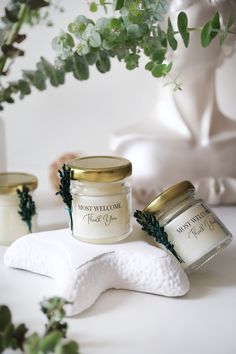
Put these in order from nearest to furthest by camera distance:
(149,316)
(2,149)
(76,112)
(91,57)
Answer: (149,316)
(91,57)
(2,149)
(76,112)

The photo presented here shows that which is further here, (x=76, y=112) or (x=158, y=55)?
(x=76, y=112)

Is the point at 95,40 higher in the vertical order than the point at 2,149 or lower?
higher

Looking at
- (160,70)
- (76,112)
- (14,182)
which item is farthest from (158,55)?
(76,112)

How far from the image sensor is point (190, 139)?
0.82 m

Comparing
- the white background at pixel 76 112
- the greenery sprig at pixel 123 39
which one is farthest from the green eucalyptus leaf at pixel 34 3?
the white background at pixel 76 112

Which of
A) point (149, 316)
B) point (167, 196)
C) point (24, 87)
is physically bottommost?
point (149, 316)

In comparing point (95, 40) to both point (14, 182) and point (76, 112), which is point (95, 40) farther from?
point (76, 112)

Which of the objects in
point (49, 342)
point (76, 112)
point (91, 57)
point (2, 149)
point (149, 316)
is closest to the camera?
point (49, 342)

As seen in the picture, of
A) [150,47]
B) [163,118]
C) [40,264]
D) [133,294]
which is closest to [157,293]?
[133,294]

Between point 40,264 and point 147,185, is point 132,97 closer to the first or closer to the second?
point 147,185

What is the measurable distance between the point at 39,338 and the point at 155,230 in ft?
0.70

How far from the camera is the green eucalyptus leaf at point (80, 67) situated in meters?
0.59

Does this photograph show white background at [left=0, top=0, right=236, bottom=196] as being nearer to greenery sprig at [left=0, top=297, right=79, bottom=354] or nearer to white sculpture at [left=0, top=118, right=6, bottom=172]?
white sculpture at [left=0, top=118, right=6, bottom=172]

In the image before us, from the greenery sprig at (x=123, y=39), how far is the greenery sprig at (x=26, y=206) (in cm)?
12
